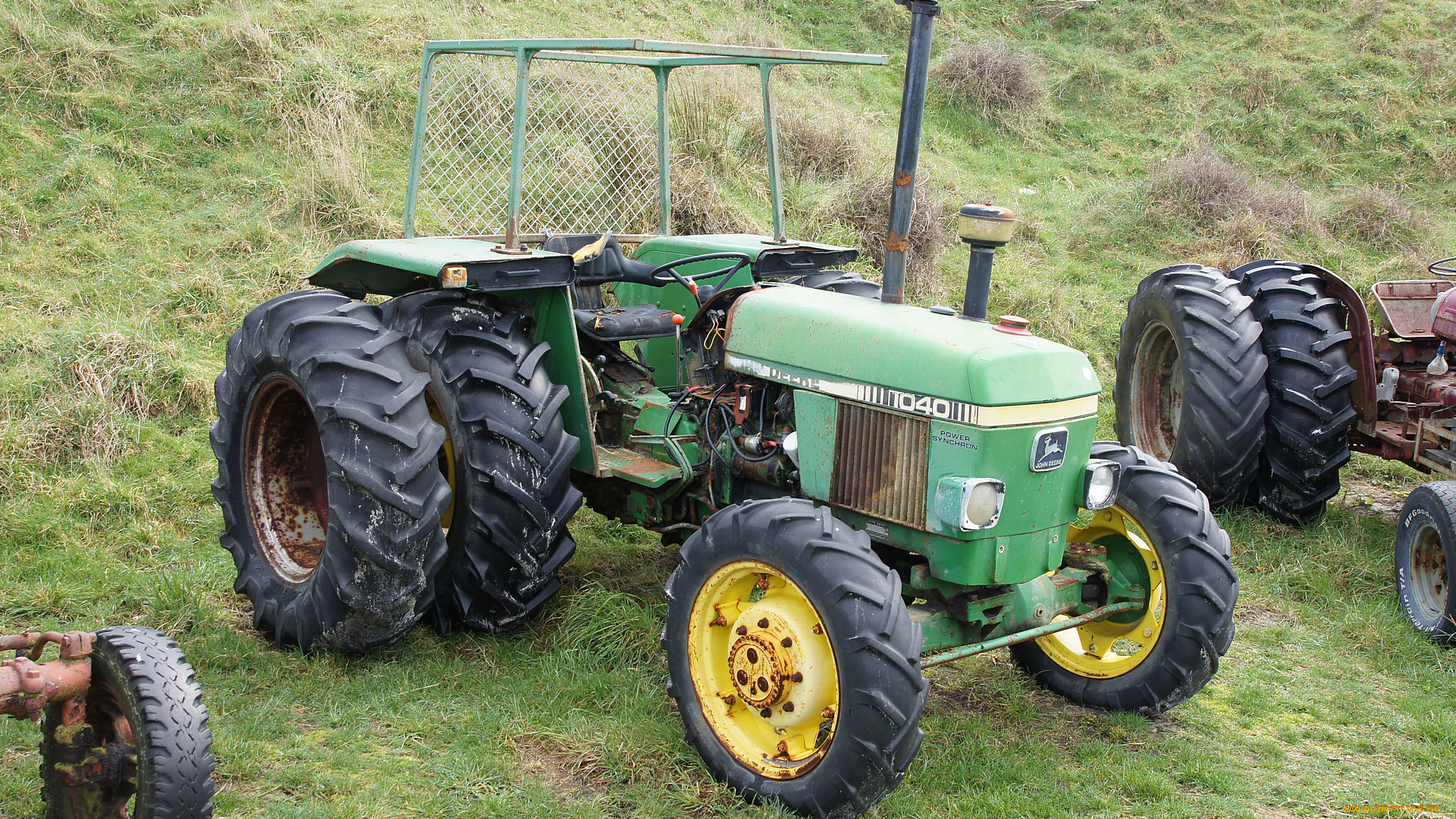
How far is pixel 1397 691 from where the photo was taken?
4.52 meters

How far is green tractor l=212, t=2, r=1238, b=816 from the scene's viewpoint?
11.4ft

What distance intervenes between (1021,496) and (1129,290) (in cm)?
681

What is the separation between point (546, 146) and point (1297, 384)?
3.97 m

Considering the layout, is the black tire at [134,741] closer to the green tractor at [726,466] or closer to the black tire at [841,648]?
the green tractor at [726,466]

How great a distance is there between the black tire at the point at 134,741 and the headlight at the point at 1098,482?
2687 mm

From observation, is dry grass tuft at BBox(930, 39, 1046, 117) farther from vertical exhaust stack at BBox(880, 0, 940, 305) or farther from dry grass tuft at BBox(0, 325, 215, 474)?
vertical exhaust stack at BBox(880, 0, 940, 305)

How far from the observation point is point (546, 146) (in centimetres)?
545

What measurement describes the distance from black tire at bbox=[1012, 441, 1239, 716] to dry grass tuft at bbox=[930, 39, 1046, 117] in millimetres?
9113

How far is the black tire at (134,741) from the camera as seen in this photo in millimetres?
2883

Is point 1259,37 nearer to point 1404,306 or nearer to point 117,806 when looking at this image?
point 1404,306

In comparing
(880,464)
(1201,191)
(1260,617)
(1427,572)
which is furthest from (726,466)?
(1201,191)

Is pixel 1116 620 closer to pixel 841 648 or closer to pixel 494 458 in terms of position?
pixel 841 648

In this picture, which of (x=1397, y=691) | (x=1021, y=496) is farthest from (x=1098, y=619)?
(x=1397, y=691)

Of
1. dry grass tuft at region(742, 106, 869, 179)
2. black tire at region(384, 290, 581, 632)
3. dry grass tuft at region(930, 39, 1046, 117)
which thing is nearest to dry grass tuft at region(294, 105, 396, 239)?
dry grass tuft at region(742, 106, 869, 179)
